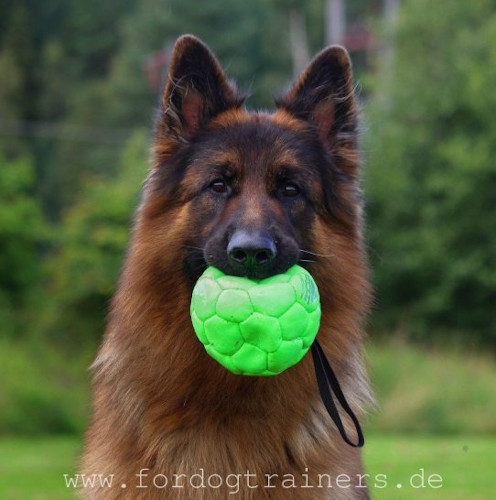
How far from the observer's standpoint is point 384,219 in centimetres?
2873

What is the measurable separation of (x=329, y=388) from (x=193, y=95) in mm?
1728

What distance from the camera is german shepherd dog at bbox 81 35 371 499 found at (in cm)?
458

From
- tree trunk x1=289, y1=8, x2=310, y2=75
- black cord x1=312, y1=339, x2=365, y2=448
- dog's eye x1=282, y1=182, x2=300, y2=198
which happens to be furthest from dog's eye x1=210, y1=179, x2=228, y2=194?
tree trunk x1=289, y1=8, x2=310, y2=75

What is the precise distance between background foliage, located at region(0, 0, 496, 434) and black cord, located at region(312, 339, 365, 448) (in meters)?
1.75

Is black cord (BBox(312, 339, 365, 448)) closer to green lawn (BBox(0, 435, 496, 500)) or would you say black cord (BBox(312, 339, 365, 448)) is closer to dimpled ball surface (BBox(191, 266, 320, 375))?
dimpled ball surface (BBox(191, 266, 320, 375))

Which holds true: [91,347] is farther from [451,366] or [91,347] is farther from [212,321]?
[212,321]

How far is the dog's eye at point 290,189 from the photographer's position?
4.89 m

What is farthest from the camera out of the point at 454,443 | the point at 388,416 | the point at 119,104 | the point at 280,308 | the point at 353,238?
the point at 119,104

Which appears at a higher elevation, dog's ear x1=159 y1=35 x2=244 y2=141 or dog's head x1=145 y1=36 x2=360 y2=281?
dog's ear x1=159 y1=35 x2=244 y2=141

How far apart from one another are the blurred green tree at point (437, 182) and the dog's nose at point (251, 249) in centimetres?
2211

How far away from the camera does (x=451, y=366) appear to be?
794 inches

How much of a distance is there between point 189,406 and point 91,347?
51.7 ft

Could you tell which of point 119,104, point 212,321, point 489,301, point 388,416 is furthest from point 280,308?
point 119,104

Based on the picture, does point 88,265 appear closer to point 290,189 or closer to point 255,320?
point 290,189
